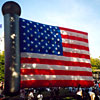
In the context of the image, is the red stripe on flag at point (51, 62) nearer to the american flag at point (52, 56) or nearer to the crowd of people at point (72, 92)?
the american flag at point (52, 56)

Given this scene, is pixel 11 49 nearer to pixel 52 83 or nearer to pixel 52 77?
pixel 52 77

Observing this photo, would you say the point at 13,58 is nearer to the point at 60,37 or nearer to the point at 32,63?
the point at 32,63

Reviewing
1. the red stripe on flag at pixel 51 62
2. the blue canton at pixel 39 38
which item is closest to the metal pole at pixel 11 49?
the blue canton at pixel 39 38

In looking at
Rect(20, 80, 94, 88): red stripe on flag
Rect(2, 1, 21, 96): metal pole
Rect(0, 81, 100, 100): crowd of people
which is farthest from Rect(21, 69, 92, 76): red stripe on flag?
Rect(0, 81, 100, 100): crowd of people

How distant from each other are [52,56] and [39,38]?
214 cm

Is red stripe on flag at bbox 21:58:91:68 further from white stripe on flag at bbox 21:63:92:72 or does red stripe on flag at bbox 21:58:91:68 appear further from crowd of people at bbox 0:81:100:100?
crowd of people at bbox 0:81:100:100

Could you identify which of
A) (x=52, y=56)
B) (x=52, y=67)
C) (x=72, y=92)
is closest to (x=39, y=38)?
(x=52, y=56)

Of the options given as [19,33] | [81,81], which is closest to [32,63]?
[19,33]

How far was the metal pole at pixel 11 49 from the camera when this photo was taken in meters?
11.2

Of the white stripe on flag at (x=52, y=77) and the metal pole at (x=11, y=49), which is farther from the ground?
the metal pole at (x=11, y=49)

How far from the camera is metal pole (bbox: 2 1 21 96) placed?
11250mm

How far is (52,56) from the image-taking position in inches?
540

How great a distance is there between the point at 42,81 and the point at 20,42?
3987 millimetres

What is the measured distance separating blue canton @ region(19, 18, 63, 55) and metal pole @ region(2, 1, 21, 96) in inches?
33.0
